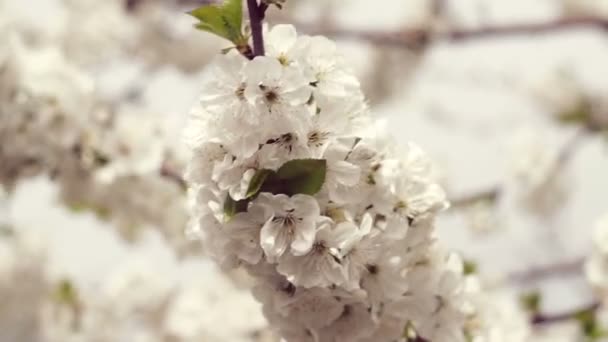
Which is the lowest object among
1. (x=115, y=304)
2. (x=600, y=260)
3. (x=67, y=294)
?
(x=115, y=304)

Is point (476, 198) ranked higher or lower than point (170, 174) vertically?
lower

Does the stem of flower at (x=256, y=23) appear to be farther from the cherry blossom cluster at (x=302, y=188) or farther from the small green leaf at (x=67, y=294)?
the small green leaf at (x=67, y=294)

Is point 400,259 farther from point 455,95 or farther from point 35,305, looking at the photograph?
point 455,95

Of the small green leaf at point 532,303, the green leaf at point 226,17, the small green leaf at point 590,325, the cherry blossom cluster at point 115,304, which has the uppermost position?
the green leaf at point 226,17

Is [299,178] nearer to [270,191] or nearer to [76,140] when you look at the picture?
[270,191]

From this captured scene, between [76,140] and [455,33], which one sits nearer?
[76,140]

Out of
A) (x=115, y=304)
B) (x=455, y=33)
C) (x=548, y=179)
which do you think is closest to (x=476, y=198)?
(x=548, y=179)

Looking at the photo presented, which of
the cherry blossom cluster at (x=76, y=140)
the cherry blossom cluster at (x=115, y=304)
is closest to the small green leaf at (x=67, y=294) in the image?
the cherry blossom cluster at (x=115, y=304)
